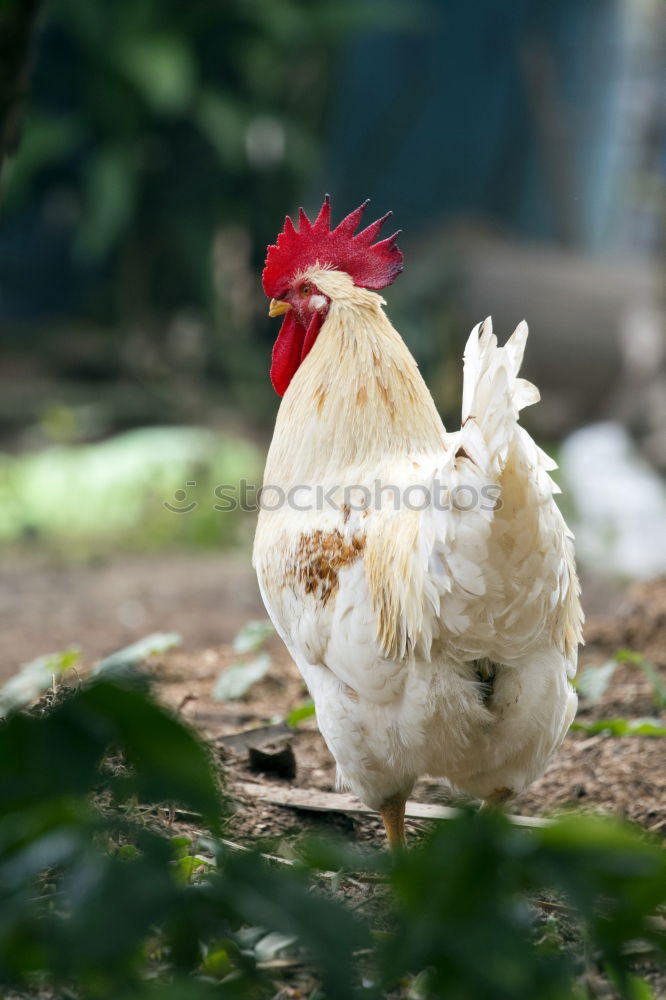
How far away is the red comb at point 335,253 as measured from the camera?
3436mm

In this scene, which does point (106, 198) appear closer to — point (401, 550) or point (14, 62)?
point (14, 62)

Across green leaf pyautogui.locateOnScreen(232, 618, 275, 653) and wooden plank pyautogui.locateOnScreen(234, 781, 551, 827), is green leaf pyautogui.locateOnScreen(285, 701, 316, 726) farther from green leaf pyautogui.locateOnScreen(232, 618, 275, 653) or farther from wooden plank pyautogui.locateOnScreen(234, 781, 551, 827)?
green leaf pyautogui.locateOnScreen(232, 618, 275, 653)

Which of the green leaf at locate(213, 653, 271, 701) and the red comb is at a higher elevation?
the red comb

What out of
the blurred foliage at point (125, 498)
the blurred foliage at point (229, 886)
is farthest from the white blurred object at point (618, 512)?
the blurred foliage at point (229, 886)

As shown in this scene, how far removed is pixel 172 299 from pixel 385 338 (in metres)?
9.38

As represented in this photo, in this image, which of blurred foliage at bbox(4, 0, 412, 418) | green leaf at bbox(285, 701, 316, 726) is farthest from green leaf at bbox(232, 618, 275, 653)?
blurred foliage at bbox(4, 0, 412, 418)

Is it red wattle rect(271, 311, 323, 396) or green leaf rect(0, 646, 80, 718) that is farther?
green leaf rect(0, 646, 80, 718)

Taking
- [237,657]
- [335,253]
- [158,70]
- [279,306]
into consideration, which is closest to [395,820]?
[279,306]

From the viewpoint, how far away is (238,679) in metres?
4.31

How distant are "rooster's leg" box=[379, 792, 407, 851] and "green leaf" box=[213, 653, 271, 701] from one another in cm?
118

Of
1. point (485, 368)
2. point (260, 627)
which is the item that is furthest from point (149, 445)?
point (485, 368)

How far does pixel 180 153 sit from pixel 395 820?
1015 cm

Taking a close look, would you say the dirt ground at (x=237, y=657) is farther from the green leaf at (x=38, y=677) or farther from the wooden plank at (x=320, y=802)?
the green leaf at (x=38, y=677)

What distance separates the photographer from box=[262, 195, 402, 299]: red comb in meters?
3.44
